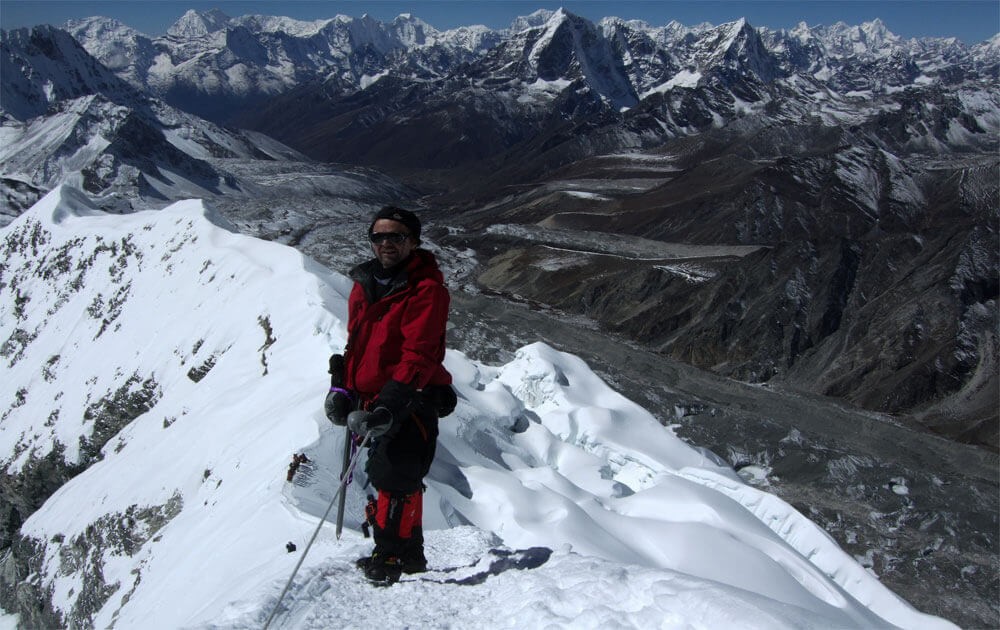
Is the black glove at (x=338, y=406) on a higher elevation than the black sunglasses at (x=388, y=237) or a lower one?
lower

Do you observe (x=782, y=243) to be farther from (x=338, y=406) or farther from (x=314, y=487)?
(x=338, y=406)

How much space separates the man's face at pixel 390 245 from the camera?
6.48 metres

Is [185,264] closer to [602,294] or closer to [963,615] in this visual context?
[963,615]

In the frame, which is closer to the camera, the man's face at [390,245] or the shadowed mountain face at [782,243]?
the man's face at [390,245]

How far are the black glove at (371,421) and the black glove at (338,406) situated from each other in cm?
62

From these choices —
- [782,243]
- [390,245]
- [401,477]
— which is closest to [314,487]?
[401,477]

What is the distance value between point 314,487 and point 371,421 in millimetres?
5737

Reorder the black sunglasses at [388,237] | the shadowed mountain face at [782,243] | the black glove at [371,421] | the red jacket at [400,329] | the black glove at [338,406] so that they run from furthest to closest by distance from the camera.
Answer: the shadowed mountain face at [782,243] < the black glove at [338,406] < the black sunglasses at [388,237] < the red jacket at [400,329] < the black glove at [371,421]

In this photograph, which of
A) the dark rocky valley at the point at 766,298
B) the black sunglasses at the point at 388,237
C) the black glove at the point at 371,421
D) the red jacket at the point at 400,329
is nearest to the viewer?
the black glove at the point at 371,421

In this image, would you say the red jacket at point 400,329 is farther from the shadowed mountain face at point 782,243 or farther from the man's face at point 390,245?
the shadowed mountain face at point 782,243

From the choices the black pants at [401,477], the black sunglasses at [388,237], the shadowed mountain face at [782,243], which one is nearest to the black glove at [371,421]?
the black pants at [401,477]

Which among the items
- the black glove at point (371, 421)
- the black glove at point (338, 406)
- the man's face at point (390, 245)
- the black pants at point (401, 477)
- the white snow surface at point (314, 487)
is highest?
the man's face at point (390, 245)

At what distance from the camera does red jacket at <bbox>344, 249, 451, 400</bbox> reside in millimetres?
6258

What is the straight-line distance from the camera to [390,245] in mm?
6508
